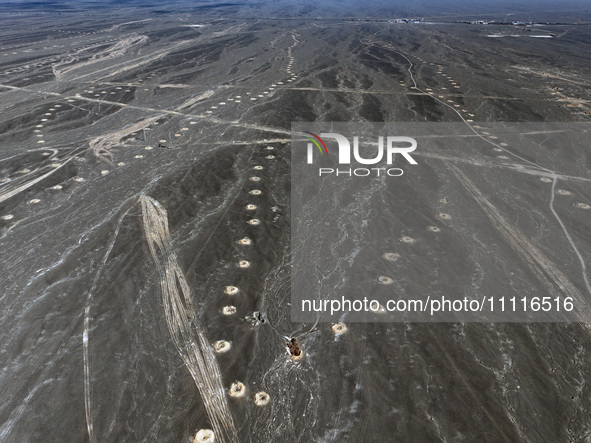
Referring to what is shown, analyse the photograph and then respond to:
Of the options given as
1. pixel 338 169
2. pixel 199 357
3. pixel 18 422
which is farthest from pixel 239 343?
pixel 338 169

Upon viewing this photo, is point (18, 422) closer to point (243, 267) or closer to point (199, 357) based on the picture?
point (199, 357)

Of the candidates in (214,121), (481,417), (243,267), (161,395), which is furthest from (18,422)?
(214,121)

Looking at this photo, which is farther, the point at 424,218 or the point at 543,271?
the point at 424,218

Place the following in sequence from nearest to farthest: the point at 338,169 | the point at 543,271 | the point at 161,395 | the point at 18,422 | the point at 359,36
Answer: the point at 18,422 < the point at 161,395 < the point at 543,271 < the point at 338,169 < the point at 359,36

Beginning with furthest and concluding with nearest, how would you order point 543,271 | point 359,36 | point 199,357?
point 359,36 → point 543,271 → point 199,357

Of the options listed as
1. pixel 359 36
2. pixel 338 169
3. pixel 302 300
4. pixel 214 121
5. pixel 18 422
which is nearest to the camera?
pixel 18 422

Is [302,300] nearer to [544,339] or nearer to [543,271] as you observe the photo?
[544,339]
